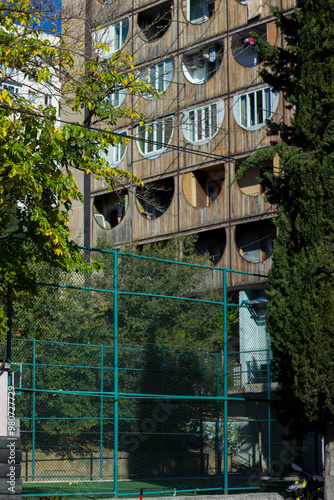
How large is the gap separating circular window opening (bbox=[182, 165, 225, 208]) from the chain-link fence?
1095 cm

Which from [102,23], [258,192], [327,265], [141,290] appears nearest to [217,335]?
[141,290]

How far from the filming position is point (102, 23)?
14.7 m

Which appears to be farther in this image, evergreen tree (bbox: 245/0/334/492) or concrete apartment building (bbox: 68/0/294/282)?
concrete apartment building (bbox: 68/0/294/282)

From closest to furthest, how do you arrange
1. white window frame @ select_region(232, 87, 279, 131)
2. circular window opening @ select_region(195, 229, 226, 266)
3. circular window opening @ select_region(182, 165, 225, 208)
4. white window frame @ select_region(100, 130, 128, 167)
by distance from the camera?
white window frame @ select_region(232, 87, 279, 131), circular window opening @ select_region(182, 165, 225, 208), circular window opening @ select_region(195, 229, 226, 266), white window frame @ select_region(100, 130, 128, 167)

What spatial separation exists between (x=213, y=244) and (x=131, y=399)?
53.8 ft

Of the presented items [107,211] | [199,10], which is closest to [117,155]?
[107,211]

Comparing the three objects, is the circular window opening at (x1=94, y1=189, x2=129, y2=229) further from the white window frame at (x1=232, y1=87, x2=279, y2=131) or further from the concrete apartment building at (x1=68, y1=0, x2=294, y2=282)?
the white window frame at (x1=232, y1=87, x2=279, y2=131)

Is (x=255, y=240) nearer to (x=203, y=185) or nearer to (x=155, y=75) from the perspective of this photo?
(x=203, y=185)

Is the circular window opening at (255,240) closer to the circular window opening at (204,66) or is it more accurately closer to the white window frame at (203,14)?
the circular window opening at (204,66)

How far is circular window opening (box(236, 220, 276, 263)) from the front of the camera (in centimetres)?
3631

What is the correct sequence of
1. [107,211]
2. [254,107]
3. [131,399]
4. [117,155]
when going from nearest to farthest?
[131,399] < [254,107] < [117,155] < [107,211]

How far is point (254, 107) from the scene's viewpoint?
35.3 meters

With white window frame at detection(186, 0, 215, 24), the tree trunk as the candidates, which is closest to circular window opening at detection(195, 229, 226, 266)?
white window frame at detection(186, 0, 215, 24)

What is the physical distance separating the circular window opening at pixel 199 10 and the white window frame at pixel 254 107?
5782 mm
